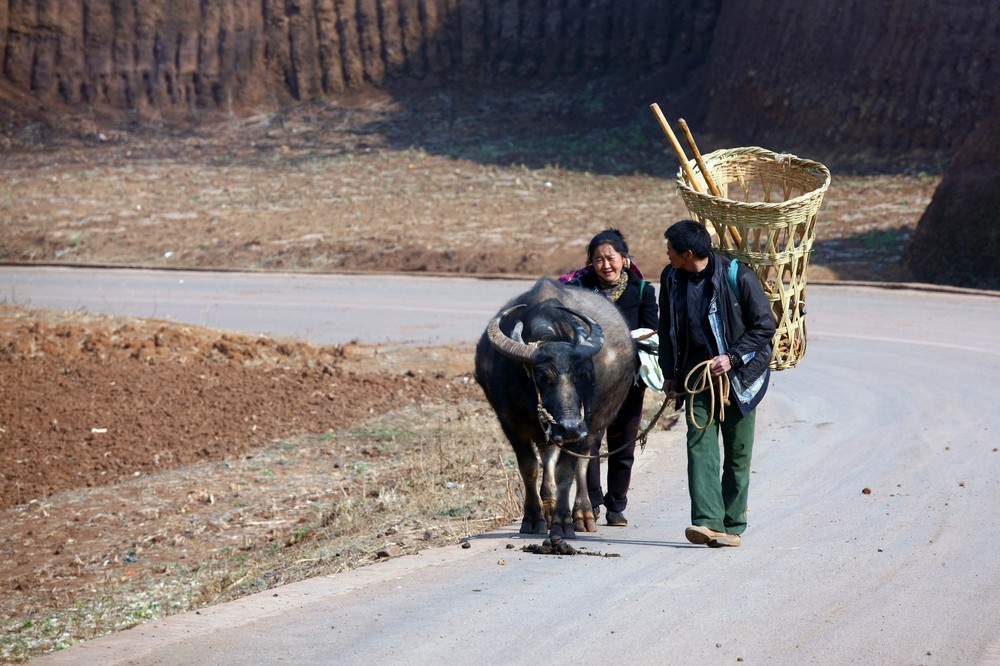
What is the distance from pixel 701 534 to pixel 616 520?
113 centimetres

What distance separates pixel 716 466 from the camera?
7.89m

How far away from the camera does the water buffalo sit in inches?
304

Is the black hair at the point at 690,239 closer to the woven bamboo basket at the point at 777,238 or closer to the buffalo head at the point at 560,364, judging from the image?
the woven bamboo basket at the point at 777,238

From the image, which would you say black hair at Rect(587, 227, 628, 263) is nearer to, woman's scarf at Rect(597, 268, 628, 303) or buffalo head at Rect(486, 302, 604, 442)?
woman's scarf at Rect(597, 268, 628, 303)

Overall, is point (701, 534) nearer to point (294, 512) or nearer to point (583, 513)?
point (583, 513)

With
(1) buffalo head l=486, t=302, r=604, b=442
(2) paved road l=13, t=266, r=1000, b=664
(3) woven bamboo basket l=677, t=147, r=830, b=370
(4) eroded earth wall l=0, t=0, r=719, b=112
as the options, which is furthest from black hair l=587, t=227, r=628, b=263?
(4) eroded earth wall l=0, t=0, r=719, b=112

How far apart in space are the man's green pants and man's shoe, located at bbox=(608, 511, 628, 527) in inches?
36.9

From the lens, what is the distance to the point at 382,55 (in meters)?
40.2

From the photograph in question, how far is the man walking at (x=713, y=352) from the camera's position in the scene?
7652 mm

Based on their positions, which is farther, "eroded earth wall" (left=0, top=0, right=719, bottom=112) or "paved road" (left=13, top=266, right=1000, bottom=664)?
"eroded earth wall" (left=0, top=0, right=719, bottom=112)

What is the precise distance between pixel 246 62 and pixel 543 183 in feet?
46.9

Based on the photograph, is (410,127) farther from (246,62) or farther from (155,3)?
(155,3)

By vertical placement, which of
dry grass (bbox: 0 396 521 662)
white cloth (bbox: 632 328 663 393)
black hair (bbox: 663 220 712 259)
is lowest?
dry grass (bbox: 0 396 521 662)

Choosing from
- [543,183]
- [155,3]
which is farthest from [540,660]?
[155,3]
